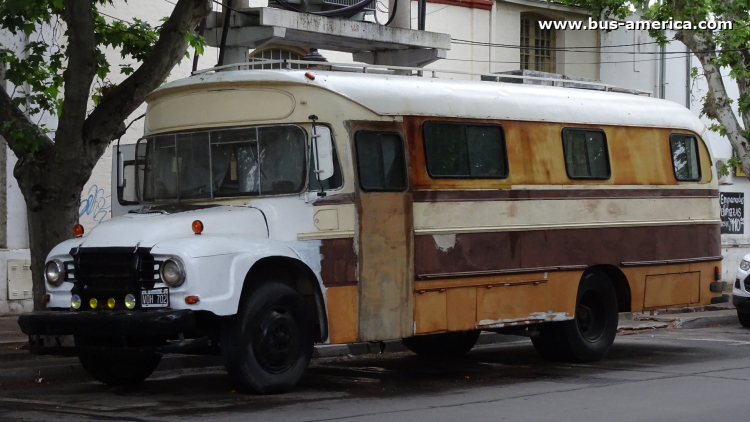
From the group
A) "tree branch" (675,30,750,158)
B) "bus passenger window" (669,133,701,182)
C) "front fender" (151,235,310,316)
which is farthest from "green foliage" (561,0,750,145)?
"front fender" (151,235,310,316)

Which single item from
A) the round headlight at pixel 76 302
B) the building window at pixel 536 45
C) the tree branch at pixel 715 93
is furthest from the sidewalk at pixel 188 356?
the building window at pixel 536 45

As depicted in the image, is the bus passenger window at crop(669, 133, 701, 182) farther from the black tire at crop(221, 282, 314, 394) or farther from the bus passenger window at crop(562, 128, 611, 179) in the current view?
the black tire at crop(221, 282, 314, 394)

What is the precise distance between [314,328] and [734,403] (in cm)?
350

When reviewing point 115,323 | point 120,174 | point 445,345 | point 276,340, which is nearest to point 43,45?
point 120,174

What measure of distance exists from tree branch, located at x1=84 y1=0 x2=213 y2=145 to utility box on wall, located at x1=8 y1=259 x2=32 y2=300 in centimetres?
507

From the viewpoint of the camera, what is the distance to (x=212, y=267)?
8656 mm

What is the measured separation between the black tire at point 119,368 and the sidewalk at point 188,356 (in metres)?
0.82

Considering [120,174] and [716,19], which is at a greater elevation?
[716,19]

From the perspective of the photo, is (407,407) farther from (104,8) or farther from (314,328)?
(104,8)

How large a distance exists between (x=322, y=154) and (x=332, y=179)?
238 millimetres

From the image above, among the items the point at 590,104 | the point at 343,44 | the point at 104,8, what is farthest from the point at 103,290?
the point at 104,8

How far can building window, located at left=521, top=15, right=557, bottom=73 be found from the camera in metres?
23.9

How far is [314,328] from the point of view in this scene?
381 inches

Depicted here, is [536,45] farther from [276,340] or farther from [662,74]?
[276,340]
